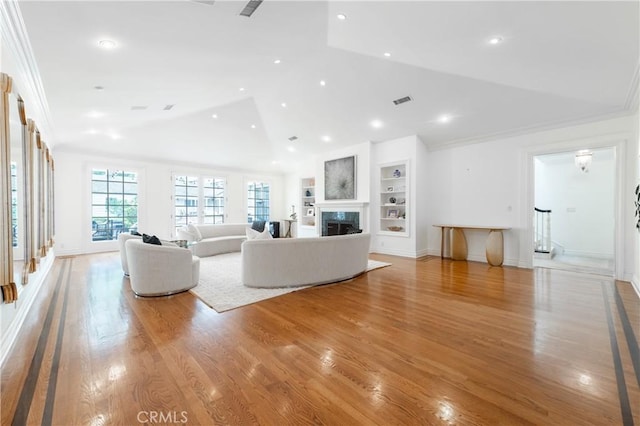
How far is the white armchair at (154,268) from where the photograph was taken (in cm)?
353

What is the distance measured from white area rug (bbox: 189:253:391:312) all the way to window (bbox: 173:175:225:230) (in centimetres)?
404

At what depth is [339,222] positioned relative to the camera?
8062 mm

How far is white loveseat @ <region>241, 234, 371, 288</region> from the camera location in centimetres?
396

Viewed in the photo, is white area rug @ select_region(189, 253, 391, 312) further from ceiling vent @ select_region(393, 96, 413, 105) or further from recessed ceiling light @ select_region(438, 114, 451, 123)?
recessed ceiling light @ select_region(438, 114, 451, 123)

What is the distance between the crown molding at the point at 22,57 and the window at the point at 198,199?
454 cm

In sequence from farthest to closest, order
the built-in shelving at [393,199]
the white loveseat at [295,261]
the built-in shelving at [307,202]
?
the built-in shelving at [307,202]
the built-in shelving at [393,199]
the white loveseat at [295,261]

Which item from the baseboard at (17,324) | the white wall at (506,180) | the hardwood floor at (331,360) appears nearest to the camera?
the hardwood floor at (331,360)

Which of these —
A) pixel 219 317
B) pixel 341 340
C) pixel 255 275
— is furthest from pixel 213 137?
pixel 341 340

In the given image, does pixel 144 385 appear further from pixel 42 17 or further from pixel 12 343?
pixel 42 17

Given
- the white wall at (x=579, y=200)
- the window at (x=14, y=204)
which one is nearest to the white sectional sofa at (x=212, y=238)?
the window at (x=14, y=204)

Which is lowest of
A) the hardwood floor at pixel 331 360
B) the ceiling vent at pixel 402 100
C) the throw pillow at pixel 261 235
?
the hardwood floor at pixel 331 360

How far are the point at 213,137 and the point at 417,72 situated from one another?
545 cm

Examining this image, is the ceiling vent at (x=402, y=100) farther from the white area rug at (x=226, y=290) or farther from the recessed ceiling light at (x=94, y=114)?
the recessed ceiling light at (x=94, y=114)

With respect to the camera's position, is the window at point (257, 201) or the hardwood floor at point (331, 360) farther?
the window at point (257, 201)
